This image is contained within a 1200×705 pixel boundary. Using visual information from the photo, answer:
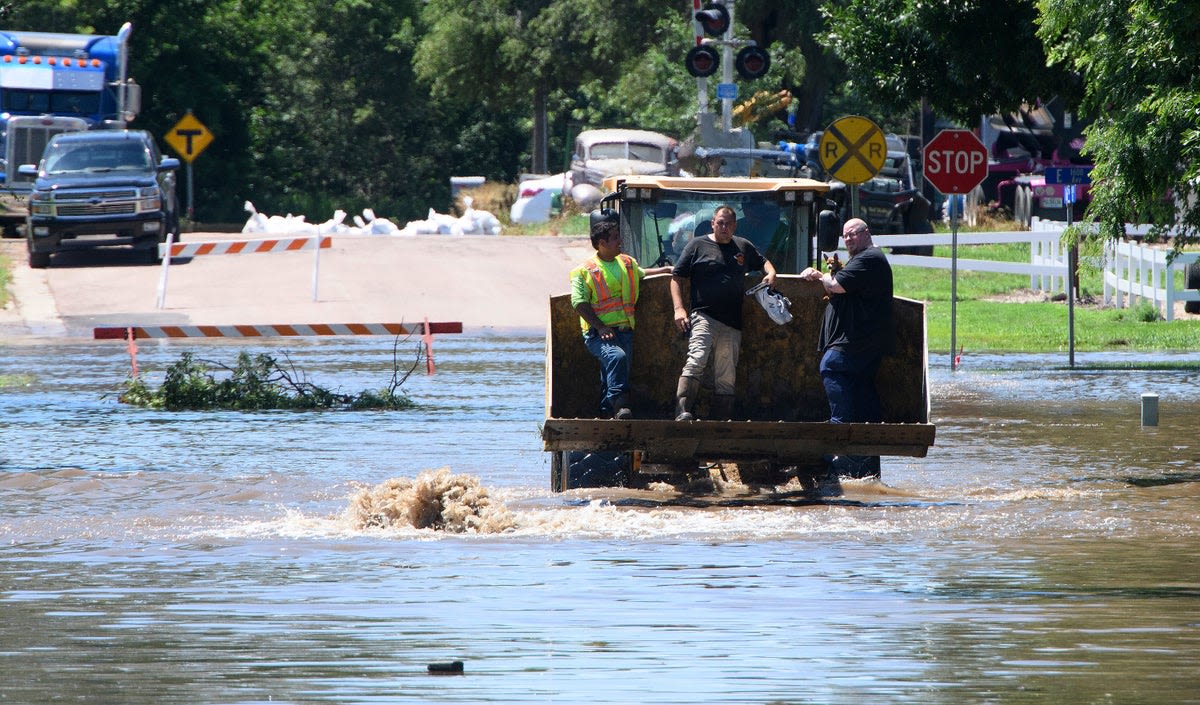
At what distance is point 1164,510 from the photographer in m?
11.5

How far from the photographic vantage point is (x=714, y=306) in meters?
12.3

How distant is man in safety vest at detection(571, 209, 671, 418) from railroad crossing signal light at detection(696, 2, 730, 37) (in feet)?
65.0

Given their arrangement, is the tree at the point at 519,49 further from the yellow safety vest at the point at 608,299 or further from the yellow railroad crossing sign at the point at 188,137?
the yellow safety vest at the point at 608,299

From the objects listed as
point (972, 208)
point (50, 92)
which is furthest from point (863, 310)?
point (972, 208)

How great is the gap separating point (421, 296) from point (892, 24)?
10.7 metres

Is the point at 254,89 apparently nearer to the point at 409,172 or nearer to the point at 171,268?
A: the point at 409,172

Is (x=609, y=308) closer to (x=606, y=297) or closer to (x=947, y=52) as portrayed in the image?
(x=606, y=297)

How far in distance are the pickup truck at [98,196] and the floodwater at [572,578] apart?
16.7 metres

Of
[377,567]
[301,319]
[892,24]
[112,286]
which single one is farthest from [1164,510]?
[112,286]

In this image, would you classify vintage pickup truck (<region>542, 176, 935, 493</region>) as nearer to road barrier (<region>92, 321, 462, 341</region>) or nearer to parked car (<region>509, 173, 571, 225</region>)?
road barrier (<region>92, 321, 462, 341</region>)

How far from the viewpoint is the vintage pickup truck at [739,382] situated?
11695mm

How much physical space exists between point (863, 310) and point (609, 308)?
1592 mm

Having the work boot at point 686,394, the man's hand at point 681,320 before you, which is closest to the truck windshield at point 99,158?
the man's hand at point 681,320

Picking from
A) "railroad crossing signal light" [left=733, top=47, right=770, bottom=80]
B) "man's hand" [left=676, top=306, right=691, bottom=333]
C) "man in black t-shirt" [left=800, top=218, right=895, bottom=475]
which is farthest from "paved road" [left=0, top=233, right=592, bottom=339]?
"man in black t-shirt" [left=800, top=218, right=895, bottom=475]
